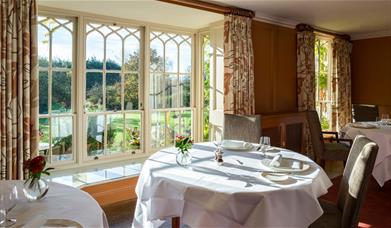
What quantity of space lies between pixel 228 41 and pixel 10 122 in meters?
2.76

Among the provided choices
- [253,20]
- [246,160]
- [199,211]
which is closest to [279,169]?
[246,160]

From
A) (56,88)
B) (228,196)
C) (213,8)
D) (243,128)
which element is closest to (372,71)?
(213,8)

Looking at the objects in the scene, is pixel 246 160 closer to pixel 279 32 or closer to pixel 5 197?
pixel 5 197

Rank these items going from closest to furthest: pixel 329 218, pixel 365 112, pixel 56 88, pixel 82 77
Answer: pixel 329 218 < pixel 56 88 < pixel 82 77 < pixel 365 112

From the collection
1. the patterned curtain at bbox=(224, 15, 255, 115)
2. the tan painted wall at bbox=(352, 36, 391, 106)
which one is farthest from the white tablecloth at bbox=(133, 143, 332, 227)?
the tan painted wall at bbox=(352, 36, 391, 106)

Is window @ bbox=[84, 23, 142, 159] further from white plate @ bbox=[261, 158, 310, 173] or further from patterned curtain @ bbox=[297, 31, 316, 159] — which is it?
white plate @ bbox=[261, 158, 310, 173]

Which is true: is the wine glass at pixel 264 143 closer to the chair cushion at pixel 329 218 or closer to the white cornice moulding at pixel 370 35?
the chair cushion at pixel 329 218

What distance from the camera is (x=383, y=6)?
4.12 meters

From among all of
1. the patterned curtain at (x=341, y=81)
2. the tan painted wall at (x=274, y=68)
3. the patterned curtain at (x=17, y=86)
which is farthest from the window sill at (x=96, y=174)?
the patterned curtain at (x=341, y=81)

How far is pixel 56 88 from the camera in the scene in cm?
406

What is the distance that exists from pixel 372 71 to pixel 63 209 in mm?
6380

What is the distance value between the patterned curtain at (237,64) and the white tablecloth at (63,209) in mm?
3084

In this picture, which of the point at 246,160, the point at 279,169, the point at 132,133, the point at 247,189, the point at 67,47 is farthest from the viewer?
the point at 132,133

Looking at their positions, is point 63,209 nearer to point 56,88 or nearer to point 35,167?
point 35,167
